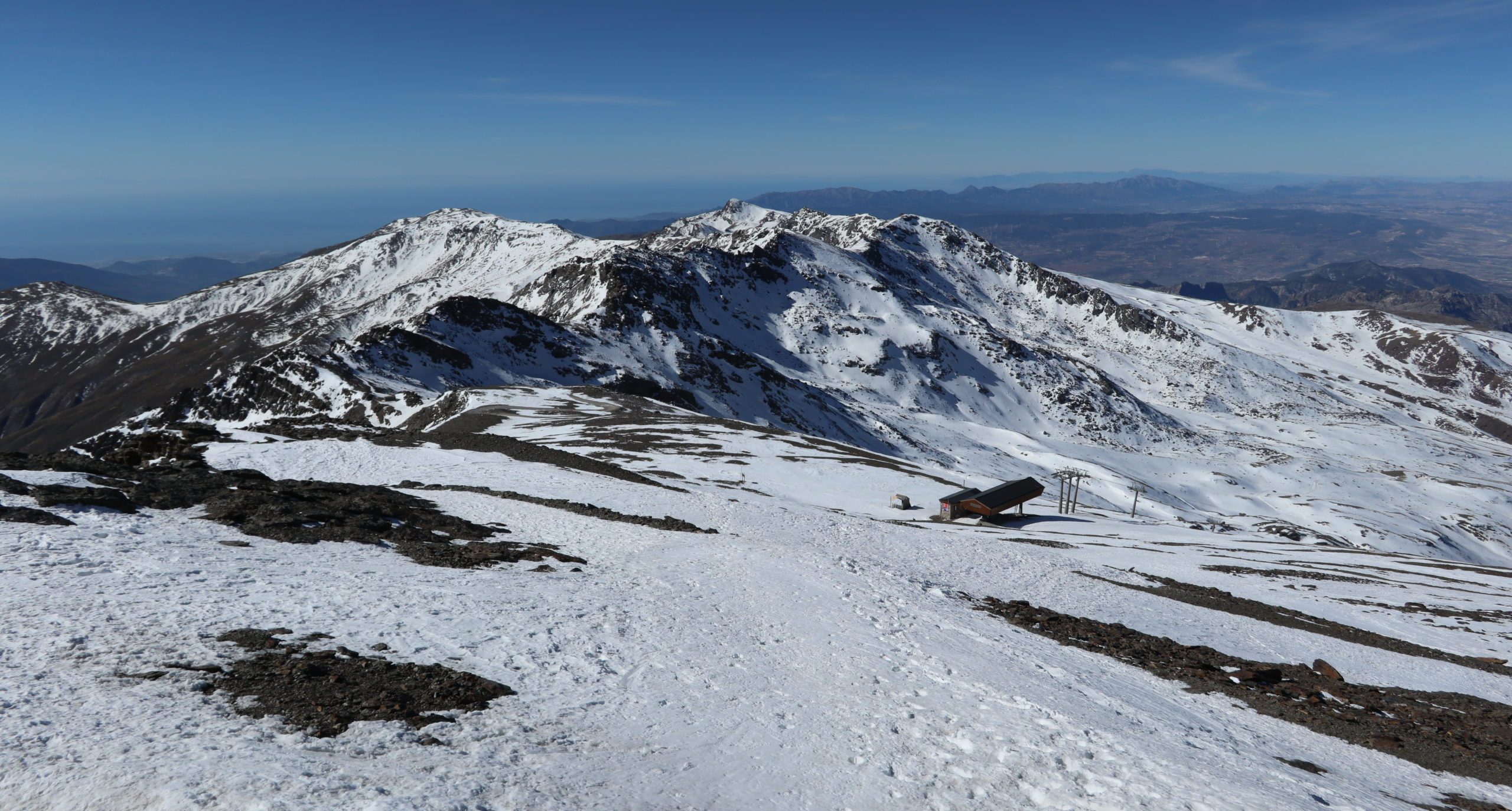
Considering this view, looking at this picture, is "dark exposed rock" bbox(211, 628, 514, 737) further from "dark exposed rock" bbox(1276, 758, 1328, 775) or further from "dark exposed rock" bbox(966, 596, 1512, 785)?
"dark exposed rock" bbox(966, 596, 1512, 785)

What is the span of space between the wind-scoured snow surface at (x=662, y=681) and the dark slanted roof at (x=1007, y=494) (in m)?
17.4

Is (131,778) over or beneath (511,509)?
over

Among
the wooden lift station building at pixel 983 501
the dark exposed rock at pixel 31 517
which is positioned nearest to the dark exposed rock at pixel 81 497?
the dark exposed rock at pixel 31 517

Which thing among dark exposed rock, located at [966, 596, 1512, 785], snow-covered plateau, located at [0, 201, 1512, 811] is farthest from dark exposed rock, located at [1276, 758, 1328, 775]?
dark exposed rock, located at [966, 596, 1512, 785]

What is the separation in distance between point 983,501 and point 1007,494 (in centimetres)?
256

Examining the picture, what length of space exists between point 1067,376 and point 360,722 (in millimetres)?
189706

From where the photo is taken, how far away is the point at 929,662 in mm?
17922

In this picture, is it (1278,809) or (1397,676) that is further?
(1397,676)

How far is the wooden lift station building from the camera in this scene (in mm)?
48812

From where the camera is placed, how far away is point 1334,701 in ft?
61.4

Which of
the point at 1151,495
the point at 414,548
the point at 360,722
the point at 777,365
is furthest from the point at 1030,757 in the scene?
the point at 777,365

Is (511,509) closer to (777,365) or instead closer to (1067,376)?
(777,365)

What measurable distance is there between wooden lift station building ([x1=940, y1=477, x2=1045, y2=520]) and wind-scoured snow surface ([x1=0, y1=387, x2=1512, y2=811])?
55.1ft

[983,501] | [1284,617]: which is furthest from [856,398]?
[1284,617]
